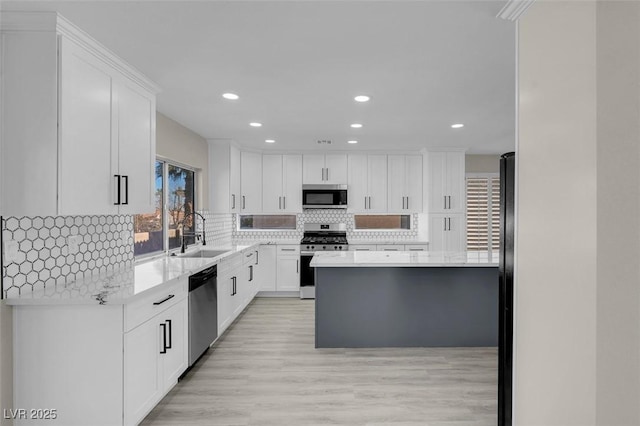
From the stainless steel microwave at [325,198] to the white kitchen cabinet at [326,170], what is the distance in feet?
0.58

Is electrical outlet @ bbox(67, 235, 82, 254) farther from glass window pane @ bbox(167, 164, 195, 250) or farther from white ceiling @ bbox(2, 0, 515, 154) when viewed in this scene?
glass window pane @ bbox(167, 164, 195, 250)

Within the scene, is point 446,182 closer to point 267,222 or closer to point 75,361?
point 267,222

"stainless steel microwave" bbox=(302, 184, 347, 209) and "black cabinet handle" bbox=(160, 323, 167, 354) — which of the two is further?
"stainless steel microwave" bbox=(302, 184, 347, 209)

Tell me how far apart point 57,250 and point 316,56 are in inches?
82.9

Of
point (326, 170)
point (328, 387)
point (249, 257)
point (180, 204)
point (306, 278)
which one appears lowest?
point (328, 387)

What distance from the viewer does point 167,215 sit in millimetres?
4176

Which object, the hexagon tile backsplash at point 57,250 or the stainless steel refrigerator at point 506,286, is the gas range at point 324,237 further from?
the stainless steel refrigerator at point 506,286

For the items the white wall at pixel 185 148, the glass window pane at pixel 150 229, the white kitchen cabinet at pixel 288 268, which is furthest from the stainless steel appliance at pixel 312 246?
the glass window pane at pixel 150 229

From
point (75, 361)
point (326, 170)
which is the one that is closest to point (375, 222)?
point (326, 170)

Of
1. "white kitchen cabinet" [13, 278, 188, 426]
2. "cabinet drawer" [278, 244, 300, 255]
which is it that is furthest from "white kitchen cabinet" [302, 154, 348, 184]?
"white kitchen cabinet" [13, 278, 188, 426]

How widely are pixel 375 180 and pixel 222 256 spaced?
3.19 meters

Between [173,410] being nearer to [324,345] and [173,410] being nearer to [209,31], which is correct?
[324,345]

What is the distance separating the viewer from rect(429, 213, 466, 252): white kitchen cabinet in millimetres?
5941

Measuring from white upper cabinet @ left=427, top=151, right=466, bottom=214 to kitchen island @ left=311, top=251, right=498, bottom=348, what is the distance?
92.6 inches
